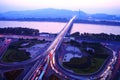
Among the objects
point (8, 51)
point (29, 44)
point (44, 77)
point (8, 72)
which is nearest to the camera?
point (44, 77)

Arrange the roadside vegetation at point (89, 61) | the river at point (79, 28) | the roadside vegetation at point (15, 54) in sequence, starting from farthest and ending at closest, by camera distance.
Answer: the river at point (79, 28)
the roadside vegetation at point (15, 54)
the roadside vegetation at point (89, 61)

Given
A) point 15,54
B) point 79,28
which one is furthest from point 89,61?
point 79,28

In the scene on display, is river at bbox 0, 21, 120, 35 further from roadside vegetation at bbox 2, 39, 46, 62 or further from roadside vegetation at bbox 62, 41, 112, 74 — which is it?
roadside vegetation at bbox 2, 39, 46, 62

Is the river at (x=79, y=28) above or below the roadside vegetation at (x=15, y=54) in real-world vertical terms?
below

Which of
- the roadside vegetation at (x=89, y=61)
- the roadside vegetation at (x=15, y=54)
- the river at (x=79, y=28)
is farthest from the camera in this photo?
the river at (x=79, y=28)

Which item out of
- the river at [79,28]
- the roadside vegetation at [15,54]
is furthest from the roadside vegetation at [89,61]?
the river at [79,28]

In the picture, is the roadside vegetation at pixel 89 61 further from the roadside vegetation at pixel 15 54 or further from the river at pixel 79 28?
the river at pixel 79 28

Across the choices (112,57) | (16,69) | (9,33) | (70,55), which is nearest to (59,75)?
(16,69)

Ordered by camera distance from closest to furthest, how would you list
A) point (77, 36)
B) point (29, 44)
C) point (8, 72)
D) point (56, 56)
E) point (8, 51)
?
point (8, 72) → point (56, 56) → point (8, 51) → point (29, 44) → point (77, 36)

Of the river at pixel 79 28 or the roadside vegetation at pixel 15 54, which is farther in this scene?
the river at pixel 79 28

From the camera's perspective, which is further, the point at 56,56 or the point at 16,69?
the point at 56,56

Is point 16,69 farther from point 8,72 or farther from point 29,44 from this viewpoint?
point 29,44
